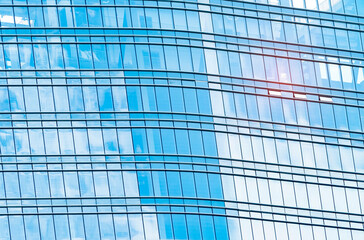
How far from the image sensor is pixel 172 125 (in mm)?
53031

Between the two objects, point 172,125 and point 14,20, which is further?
point 14,20

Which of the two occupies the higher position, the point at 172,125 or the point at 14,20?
the point at 14,20

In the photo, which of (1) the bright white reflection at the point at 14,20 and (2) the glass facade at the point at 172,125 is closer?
(2) the glass facade at the point at 172,125

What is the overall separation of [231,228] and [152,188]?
5225mm

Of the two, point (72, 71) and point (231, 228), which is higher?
point (72, 71)

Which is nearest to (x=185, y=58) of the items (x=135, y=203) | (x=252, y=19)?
(x=252, y=19)

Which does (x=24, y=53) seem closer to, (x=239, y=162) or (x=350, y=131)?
(x=239, y=162)

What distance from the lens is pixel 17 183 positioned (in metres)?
51.4

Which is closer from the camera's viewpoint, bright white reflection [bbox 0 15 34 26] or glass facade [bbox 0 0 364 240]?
glass facade [bbox 0 0 364 240]

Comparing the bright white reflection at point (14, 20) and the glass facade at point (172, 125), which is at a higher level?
the bright white reflection at point (14, 20)

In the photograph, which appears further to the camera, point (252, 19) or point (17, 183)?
point (252, 19)

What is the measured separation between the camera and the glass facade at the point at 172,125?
51438 mm

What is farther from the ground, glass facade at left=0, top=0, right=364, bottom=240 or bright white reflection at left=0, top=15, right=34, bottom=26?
bright white reflection at left=0, top=15, right=34, bottom=26

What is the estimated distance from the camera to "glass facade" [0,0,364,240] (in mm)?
51438
